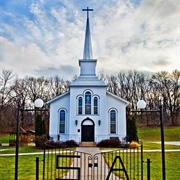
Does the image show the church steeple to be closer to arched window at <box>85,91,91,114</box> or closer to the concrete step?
arched window at <box>85,91,91,114</box>

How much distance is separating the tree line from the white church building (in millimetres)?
17298

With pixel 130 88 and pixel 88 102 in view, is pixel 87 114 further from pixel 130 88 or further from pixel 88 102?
pixel 130 88

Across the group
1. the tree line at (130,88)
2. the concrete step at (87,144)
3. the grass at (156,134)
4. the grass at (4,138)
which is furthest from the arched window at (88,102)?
the tree line at (130,88)

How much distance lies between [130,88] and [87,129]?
2389 cm

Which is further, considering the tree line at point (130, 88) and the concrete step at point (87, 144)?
the tree line at point (130, 88)

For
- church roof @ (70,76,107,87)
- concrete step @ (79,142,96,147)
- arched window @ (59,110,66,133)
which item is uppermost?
church roof @ (70,76,107,87)

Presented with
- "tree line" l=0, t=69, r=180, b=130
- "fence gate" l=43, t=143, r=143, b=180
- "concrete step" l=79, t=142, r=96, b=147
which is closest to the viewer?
"fence gate" l=43, t=143, r=143, b=180

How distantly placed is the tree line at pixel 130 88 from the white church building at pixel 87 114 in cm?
1730

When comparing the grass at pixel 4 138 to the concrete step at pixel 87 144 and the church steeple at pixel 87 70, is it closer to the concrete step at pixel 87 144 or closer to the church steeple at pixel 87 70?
the concrete step at pixel 87 144

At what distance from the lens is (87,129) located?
22688 mm

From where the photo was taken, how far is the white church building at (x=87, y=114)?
22.5 meters

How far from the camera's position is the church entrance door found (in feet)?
73.8

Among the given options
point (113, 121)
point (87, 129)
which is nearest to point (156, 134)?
point (113, 121)

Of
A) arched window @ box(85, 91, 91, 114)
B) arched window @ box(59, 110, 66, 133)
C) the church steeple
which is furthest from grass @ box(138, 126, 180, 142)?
arched window @ box(59, 110, 66, 133)
